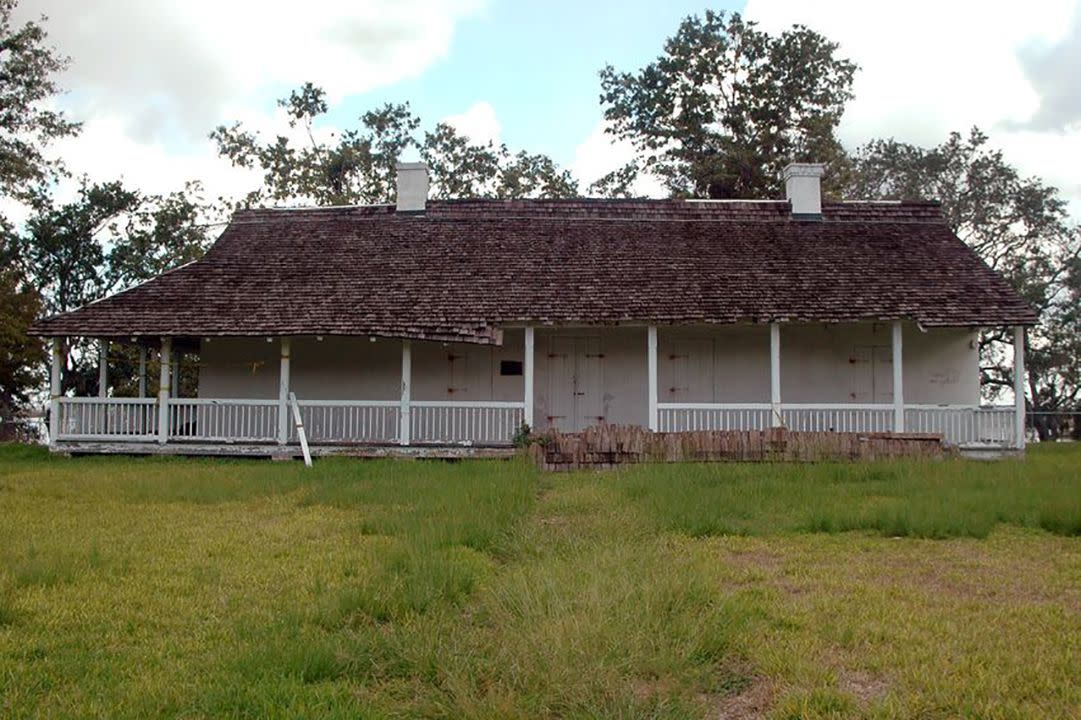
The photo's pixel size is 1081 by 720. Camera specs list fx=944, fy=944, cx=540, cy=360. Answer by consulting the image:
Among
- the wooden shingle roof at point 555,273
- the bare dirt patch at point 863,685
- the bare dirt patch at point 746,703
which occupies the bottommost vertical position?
the bare dirt patch at point 746,703

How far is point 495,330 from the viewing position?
18.9 meters

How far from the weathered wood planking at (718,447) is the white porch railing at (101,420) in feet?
29.5

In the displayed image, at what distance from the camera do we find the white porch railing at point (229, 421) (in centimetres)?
1936

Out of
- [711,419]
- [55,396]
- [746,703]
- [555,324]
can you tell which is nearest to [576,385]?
[555,324]

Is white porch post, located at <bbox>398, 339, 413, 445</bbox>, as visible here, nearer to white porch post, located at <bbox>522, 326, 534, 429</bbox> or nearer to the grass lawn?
white porch post, located at <bbox>522, 326, 534, 429</bbox>

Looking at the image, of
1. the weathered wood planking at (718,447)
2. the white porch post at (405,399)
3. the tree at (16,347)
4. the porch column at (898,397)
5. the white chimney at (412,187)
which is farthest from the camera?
the tree at (16,347)

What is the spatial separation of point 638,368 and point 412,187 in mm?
7356

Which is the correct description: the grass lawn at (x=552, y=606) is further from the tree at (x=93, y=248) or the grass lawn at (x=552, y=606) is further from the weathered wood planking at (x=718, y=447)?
the tree at (x=93, y=248)

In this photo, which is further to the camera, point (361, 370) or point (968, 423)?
point (361, 370)

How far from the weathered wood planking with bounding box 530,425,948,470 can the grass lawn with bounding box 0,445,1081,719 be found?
405 cm

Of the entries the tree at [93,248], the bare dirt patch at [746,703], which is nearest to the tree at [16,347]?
the tree at [93,248]

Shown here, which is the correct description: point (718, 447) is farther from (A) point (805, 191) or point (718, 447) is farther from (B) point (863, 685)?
(B) point (863, 685)

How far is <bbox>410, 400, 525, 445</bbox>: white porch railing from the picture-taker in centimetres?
1923

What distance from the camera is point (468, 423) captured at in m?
19.6
